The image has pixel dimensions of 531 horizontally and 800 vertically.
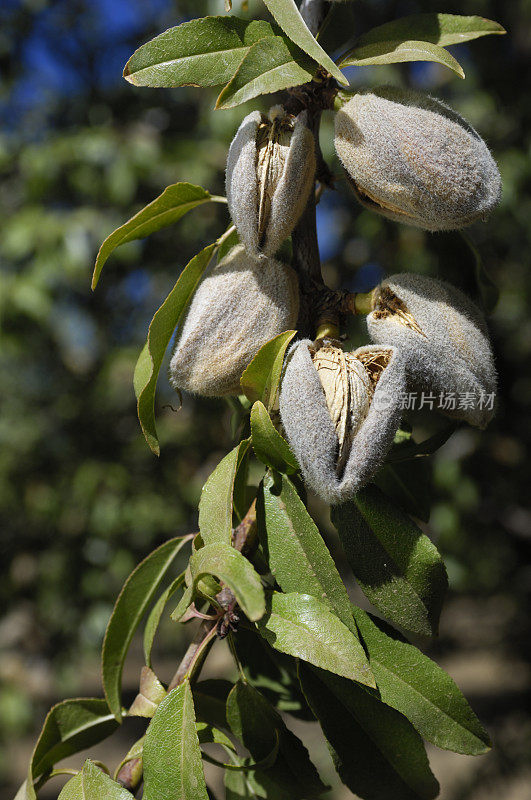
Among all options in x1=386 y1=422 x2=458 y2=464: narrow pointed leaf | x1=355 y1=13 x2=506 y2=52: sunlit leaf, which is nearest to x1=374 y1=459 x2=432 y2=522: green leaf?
x1=386 y1=422 x2=458 y2=464: narrow pointed leaf

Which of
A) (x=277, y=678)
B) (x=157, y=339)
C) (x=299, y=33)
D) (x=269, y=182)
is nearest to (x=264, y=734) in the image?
(x=277, y=678)

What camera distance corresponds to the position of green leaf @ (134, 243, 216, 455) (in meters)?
0.65

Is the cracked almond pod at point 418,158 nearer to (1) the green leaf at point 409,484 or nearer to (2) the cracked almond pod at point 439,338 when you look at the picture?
(2) the cracked almond pod at point 439,338

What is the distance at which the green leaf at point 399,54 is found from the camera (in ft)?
1.90

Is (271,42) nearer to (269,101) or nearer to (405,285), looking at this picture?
(405,285)

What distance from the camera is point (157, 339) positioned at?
0.66 m

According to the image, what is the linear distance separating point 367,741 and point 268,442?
0.29 m

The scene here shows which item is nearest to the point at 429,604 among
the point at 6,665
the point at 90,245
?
the point at 90,245

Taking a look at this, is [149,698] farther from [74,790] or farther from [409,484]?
[409,484]

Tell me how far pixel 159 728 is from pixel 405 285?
1.47ft

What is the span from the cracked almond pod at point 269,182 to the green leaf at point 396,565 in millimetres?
259

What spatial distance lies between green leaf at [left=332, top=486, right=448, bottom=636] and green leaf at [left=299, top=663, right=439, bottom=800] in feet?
0.28

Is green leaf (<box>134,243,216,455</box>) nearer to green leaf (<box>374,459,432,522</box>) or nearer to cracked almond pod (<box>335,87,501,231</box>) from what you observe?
cracked almond pod (<box>335,87,501,231</box>)

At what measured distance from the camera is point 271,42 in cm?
58
